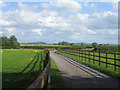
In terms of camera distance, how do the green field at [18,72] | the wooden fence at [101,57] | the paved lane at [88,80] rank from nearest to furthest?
the paved lane at [88,80] < the green field at [18,72] < the wooden fence at [101,57]

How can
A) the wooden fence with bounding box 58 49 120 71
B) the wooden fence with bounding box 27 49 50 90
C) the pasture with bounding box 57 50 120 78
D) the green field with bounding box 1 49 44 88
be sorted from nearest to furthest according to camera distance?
1. the wooden fence with bounding box 27 49 50 90
2. the green field with bounding box 1 49 44 88
3. the pasture with bounding box 57 50 120 78
4. the wooden fence with bounding box 58 49 120 71

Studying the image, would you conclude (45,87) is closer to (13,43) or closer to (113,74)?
(113,74)

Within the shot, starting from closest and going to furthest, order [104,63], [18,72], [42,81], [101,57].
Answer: [42,81]
[18,72]
[101,57]
[104,63]

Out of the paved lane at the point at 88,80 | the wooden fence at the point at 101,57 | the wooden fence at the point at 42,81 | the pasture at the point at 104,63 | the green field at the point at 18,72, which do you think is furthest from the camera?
the wooden fence at the point at 101,57

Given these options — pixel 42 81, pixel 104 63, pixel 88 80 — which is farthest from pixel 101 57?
pixel 42 81

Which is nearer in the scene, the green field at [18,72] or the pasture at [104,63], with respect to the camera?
the green field at [18,72]

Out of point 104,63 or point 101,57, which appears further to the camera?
point 104,63

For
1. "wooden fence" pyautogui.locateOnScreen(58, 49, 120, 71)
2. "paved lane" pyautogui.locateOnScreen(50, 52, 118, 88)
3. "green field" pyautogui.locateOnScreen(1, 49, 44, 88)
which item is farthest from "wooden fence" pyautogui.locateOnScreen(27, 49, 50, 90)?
"wooden fence" pyautogui.locateOnScreen(58, 49, 120, 71)

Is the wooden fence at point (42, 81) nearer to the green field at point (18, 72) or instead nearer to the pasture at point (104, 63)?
the green field at point (18, 72)

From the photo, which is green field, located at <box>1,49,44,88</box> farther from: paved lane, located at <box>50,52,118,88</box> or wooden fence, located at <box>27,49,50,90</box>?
paved lane, located at <box>50,52,118,88</box>

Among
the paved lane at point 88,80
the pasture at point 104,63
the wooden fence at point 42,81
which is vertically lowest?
the paved lane at point 88,80

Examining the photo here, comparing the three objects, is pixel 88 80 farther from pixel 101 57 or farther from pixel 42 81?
pixel 101 57

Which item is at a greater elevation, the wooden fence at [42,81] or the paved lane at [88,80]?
the wooden fence at [42,81]

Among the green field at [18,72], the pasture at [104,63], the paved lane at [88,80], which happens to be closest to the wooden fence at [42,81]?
the green field at [18,72]
